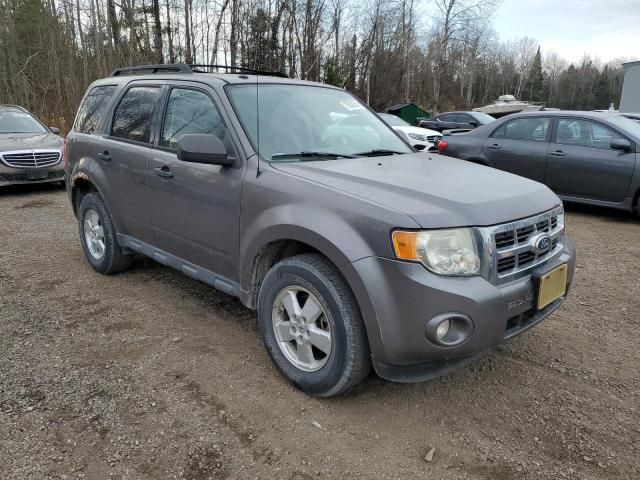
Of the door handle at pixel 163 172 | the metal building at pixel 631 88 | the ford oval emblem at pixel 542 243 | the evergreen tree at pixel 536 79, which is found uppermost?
the evergreen tree at pixel 536 79

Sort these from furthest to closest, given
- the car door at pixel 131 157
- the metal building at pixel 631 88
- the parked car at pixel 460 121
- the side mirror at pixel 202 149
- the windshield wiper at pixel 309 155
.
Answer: the metal building at pixel 631 88, the parked car at pixel 460 121, the car door at pixel 131 157, the windshield wiper at pixel 309 155, the side mirror at pixel 202 149

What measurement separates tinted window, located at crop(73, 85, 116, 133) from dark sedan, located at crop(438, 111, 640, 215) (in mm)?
4253

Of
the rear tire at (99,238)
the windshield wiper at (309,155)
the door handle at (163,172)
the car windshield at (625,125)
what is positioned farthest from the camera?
the car windshield at (625,125)

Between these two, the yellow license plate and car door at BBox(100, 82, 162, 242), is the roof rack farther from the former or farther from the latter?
the yellow license plate

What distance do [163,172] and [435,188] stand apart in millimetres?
2034

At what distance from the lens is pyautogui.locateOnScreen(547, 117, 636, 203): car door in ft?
22.0

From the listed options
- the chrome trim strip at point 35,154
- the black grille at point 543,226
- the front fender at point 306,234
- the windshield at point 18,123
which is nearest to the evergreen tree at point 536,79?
the windshield at point 18,123

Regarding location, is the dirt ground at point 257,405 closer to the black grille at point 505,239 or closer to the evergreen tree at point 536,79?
the black grille at point 505,239

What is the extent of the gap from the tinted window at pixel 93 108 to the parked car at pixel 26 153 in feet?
15.4

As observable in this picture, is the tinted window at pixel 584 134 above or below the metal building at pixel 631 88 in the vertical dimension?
below

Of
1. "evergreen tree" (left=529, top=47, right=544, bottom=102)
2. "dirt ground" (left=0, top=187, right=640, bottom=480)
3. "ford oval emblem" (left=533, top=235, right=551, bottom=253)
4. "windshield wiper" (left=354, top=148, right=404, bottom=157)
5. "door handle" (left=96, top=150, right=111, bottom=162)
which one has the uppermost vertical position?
"evergreen tree" (left=529, top=47, right=544, bottom=102)

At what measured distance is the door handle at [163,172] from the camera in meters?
3.52

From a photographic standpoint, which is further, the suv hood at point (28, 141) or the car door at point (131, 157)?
the suv hood at point (28, 141)

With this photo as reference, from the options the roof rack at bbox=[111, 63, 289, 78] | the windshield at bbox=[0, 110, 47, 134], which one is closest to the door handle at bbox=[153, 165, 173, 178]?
the roof rack at bbox=[111, 63, 289, 78]
